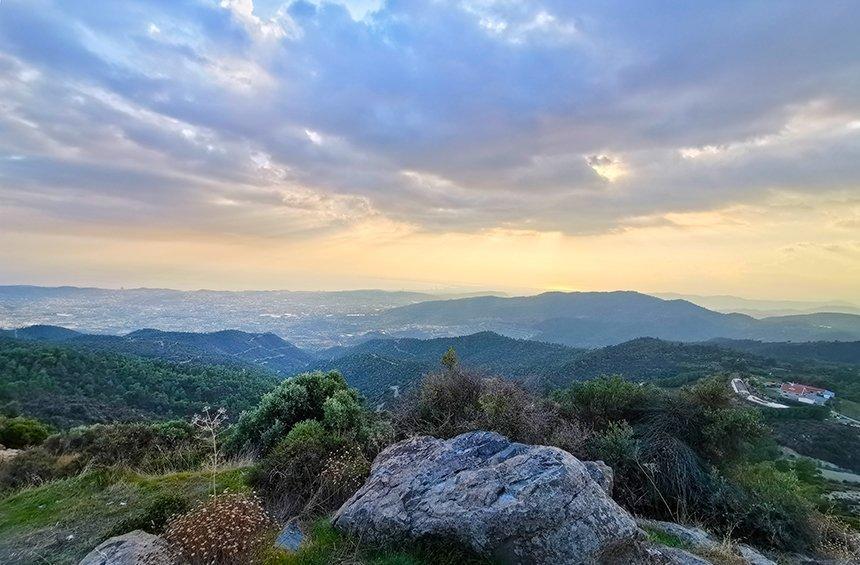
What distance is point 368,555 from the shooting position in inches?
199

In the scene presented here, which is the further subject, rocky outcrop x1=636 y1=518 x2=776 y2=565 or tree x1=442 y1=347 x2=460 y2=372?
tree x1=442 y1=347 x2=460 y2=372

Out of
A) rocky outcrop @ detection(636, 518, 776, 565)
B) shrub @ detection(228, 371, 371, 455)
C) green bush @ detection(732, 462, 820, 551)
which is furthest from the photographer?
shrub @ detection(228, 371, 371, 455)

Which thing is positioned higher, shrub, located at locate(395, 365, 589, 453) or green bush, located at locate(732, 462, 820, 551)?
shrub, located at locate(395, 365, 589, 453)

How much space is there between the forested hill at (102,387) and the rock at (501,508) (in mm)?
39852

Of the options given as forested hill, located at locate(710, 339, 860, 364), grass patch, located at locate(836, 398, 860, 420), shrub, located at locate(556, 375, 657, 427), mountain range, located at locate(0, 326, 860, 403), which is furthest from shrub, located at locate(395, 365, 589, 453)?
forested hill, located at locate(710, 339, 860, 364)

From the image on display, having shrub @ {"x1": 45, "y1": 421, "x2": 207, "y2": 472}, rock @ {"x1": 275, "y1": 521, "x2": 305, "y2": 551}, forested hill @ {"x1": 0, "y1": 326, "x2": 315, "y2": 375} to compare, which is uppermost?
rock @ {"x1": 275, "y1": 521, "x2": 305, "y2": 551}

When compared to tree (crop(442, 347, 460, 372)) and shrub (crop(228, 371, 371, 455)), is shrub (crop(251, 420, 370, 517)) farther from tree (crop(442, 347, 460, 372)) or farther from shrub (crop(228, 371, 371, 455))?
tree (crop(442, 347, 460, 372))

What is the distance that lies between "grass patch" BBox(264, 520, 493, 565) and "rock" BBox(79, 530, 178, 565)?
3.67 feet

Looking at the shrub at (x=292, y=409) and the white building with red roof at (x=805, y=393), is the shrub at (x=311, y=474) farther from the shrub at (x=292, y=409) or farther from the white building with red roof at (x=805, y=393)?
the white building with red roof at (x=805, y=393)

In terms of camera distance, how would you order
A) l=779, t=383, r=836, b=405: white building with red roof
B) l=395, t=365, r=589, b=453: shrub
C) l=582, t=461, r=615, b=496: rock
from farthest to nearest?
l=779, t=383, r=836, b=405: white building with red roof → l=395, t=365, r=589, b=453: shrub → l=582, t=461, r=615, b=496: rock

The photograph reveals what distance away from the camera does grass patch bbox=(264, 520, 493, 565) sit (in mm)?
4793

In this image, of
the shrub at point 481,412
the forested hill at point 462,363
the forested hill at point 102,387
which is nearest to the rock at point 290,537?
the shrub at point 481,412

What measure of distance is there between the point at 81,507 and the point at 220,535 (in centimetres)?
419

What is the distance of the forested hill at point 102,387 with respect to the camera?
4053 centimetres
